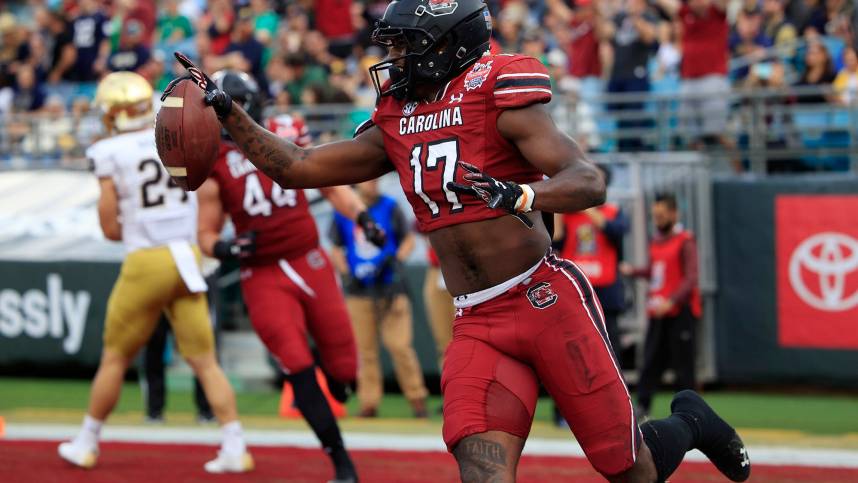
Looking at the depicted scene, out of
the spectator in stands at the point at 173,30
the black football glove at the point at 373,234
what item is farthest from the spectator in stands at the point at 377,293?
the spectator in stands at the point at 173,30

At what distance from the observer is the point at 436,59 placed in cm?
422

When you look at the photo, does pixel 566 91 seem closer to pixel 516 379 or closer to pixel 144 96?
pixel 144 96

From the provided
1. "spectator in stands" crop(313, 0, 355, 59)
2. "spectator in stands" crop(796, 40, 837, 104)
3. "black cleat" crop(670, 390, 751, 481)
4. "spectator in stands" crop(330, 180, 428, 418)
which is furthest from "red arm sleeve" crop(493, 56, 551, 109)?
"spectator in stands" crop(313, 0, 355, 59)

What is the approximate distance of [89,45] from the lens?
585 inches

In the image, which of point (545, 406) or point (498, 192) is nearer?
point (498, 192)

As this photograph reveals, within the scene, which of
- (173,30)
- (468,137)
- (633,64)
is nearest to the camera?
(468,137)

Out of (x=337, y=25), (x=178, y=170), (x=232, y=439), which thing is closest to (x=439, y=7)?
(x=178, y=170)

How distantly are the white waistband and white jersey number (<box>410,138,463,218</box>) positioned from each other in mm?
292

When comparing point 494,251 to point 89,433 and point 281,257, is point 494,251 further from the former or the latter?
point 89,433

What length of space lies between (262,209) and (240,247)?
25 cm

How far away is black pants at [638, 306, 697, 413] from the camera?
27.5 feet

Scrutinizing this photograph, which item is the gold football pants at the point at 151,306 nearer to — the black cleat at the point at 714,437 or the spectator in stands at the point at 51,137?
the black cleat at the point at 714,437

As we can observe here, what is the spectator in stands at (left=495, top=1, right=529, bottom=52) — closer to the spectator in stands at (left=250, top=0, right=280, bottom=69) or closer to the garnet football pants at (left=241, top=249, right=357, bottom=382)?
the spectator in stands at (left=250, top=0, right=280, bottom=69)

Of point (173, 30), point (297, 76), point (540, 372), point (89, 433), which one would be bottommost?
point (89, 433)
